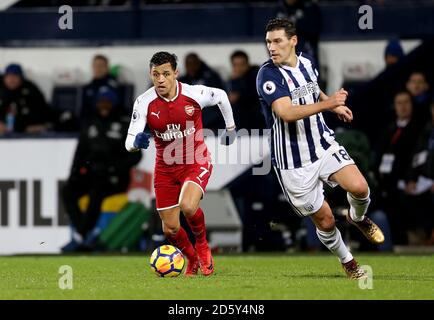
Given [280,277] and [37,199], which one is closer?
[280,277]

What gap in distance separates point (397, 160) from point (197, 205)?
520cm

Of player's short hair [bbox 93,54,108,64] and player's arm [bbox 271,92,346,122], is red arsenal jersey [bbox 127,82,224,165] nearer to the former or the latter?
player's arm [bbox 271,92,346,122]

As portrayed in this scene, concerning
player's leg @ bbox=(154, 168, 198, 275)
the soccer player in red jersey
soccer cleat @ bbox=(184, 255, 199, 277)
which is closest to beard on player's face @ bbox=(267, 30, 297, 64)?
the soccer player in red jersey

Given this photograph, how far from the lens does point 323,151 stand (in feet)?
35.8

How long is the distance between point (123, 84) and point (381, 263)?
588 cm

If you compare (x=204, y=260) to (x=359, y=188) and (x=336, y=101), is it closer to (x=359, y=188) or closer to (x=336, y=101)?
(x=359, y=188)

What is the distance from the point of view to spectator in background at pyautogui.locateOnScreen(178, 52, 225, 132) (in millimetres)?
16641

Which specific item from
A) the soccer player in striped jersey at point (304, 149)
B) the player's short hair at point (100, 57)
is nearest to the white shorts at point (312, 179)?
the soccer player in striped jersey at point (304, 149)

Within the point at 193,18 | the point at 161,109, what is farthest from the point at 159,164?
the point at 193,18

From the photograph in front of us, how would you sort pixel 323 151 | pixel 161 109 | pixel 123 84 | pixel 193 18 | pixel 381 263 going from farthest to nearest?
1. pixel 193 18
2. pixel 123 84
3. pixel 381 263
4. pixel 161 109
5. pixel 323 151

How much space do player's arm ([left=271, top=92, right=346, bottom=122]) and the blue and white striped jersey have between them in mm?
138

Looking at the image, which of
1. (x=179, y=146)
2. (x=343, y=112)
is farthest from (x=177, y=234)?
(x=343, y=112)

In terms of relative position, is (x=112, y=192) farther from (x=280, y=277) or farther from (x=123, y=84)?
(x=280, y=277)

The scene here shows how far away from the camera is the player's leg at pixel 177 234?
11789 millimetres
